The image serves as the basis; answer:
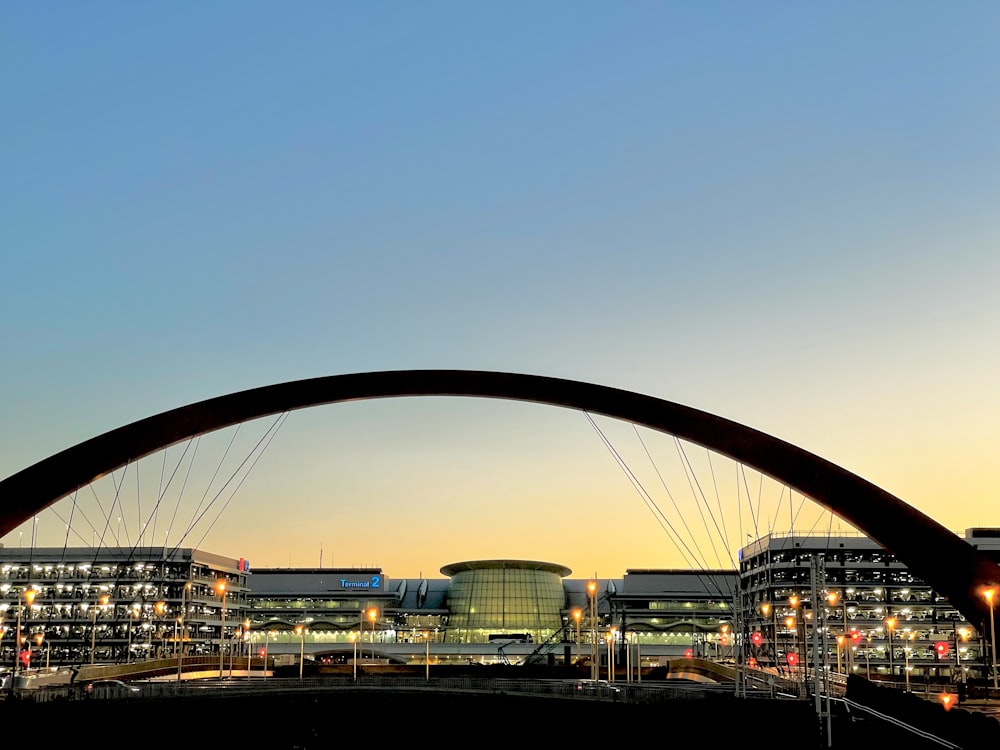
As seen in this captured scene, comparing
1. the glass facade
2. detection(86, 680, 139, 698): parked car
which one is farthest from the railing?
the glass facade

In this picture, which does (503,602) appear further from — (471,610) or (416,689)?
(416,689)

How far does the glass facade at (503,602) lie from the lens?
162750 mm

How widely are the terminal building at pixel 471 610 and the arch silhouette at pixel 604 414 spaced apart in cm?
5491

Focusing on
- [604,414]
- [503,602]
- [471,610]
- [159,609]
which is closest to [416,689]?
[604,414]

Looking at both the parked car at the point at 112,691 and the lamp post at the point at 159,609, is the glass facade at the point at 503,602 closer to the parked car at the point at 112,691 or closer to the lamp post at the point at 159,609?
the lamp post at the point at 159,609

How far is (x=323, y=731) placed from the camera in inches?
2023

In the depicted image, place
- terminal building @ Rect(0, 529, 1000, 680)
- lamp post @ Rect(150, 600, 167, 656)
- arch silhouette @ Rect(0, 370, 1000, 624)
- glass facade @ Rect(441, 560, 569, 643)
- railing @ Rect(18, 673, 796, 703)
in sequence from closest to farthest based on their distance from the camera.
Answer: railing @ Rect(18, 673, 796, 703)
arch silhouette @ Rect(0, 370, 1000, 624)
terminal building @ Rect(0, 529, 1000, 680)
lamp post @ Rect(150, 600, 167, 656)
glass facade @ Rect(441, 560, 569, 643)

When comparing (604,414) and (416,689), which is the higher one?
(604,414)

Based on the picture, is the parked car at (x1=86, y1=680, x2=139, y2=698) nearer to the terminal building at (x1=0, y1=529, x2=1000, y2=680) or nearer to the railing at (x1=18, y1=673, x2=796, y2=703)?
the railing at (x1=18, y1=673, x2=796, y2=703)

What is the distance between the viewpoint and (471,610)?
541 feet

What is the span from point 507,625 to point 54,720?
411 feet

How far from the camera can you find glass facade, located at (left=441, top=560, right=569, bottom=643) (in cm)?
16275

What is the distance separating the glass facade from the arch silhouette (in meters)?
114

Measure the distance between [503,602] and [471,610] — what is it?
5346 mm
